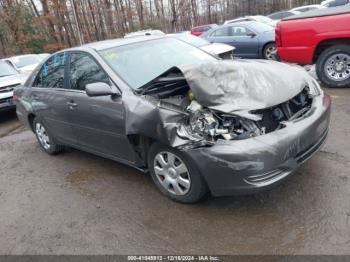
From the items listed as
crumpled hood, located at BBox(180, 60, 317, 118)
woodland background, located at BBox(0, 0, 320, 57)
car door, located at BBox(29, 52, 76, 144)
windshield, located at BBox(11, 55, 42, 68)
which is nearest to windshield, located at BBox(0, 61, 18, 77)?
windshield, located at BBox(11, 55, 42, 68)

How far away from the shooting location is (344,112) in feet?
17.0

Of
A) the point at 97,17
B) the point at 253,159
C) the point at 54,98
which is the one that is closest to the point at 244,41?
the point at 54,98

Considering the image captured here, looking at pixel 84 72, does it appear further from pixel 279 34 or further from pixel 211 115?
pixel 279 34

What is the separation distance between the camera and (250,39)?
10.2m

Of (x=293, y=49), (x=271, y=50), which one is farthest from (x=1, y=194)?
(x=271, y=50)

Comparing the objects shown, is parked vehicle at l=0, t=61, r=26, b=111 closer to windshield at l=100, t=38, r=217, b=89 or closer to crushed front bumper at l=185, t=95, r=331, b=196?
windshield at l=100, t=38, r=217, b=89

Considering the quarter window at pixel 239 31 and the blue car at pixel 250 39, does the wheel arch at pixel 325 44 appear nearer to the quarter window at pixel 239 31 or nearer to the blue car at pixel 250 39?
the blue car at pixel 250 39

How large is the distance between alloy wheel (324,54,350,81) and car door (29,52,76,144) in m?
4.76

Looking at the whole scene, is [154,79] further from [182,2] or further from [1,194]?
[182,2]

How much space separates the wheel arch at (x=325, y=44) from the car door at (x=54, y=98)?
4.62m

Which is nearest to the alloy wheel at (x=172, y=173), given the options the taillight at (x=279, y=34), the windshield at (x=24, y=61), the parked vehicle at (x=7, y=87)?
the taillight at (x=279, y=34)

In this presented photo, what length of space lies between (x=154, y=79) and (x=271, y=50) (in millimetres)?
7171

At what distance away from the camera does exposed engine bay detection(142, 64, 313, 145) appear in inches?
112

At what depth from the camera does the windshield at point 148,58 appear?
3705 millimetres
